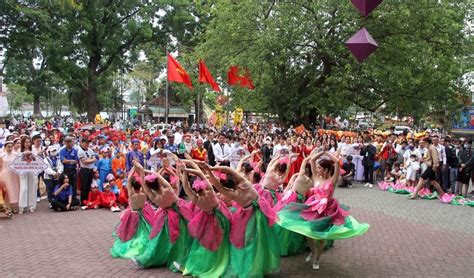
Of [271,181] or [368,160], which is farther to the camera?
[368,160]

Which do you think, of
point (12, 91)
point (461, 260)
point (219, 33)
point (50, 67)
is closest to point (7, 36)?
point (50, 67)

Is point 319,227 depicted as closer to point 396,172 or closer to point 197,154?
point 197,154

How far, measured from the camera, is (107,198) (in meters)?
11.1

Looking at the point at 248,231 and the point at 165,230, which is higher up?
the point at 248,231

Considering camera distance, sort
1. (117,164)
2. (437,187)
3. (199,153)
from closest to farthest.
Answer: (117,164)
(437,187)
(199,153)

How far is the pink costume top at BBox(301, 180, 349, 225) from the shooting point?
237 inches

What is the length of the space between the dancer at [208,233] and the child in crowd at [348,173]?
9.79 meters

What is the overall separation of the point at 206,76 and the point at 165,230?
1447cm

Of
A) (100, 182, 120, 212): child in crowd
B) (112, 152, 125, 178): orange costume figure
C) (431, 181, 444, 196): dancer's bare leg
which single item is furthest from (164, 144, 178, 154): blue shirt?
(431, 181, 444, 196): dancer's bare leg

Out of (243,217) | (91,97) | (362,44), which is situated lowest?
(243,217)

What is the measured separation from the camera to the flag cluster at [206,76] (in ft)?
59.9

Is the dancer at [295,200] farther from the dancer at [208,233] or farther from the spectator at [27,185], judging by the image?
the spectator at [27,185]

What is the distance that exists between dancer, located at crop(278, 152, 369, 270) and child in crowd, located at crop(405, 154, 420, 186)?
27.5 feet

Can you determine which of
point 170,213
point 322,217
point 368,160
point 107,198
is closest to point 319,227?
point 322,217
